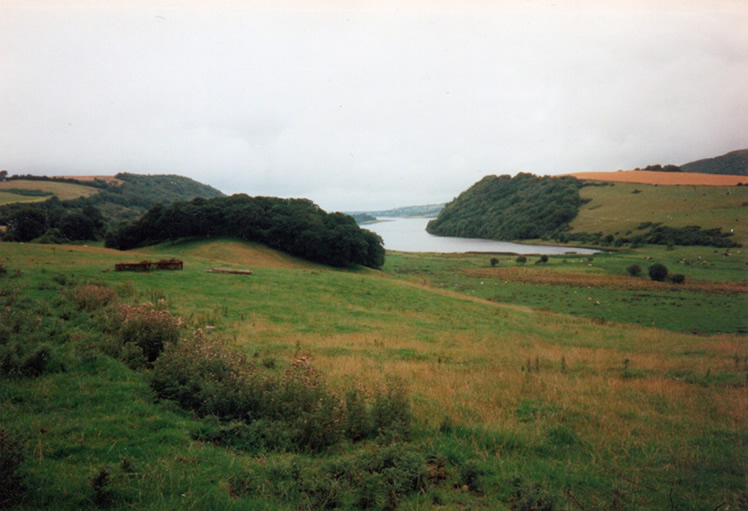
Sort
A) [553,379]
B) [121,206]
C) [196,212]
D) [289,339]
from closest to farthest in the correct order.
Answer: [553,379], [289,339], [196,212], [121,206]

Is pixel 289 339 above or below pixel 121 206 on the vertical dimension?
below

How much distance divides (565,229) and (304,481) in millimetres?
127967

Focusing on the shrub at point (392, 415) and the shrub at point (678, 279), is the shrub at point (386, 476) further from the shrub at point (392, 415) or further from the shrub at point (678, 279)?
the shrub at point (678, 279)

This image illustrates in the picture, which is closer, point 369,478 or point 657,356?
point 369,478

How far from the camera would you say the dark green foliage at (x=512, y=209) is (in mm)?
128875

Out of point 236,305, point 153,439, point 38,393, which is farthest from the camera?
point 236,305

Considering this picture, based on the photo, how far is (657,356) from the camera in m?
13.8

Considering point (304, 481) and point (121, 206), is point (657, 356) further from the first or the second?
point (121, 206)

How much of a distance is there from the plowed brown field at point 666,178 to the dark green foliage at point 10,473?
128 metres

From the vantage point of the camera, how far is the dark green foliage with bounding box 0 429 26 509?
3431mm

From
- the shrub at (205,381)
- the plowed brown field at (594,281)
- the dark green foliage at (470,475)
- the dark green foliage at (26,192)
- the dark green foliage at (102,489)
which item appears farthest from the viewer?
the dark green foliage at (26,192)

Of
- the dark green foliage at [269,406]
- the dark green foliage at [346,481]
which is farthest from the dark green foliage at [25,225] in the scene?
the dark green foliage at [346,481]

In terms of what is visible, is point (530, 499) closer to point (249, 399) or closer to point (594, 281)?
point (249, 399)

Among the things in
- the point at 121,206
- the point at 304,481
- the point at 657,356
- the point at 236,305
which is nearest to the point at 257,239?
the point at 236,305
